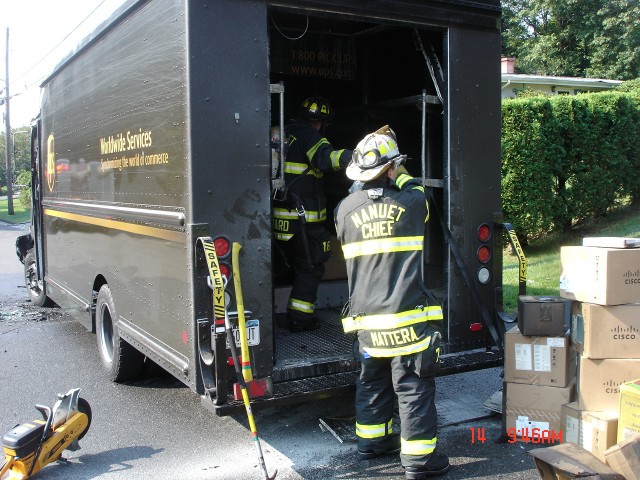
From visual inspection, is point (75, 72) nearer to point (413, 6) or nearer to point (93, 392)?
point (93, 392)

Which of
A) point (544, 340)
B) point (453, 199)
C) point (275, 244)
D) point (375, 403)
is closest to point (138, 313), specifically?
point (275, 244)

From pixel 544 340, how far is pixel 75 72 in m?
4.60

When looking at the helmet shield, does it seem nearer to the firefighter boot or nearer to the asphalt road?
the firefighter boot

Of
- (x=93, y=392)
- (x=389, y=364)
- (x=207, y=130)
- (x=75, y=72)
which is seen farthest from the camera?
(x=75, y=72)

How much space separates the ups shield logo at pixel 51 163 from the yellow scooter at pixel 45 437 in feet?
12.3

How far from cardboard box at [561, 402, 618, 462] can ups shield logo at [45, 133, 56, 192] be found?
18.8 feet

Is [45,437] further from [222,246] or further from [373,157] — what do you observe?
[373,157]

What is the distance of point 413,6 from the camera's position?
4383 mm

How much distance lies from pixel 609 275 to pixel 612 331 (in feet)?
1.14

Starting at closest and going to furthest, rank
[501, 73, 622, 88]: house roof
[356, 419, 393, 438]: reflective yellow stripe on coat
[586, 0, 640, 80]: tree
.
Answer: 1. [356, 419, 393, 438]: reflective yellow stripe on coat
2. [501, 73, 622, 88]: house roof
3. [586, 0, 640, 80]: tree

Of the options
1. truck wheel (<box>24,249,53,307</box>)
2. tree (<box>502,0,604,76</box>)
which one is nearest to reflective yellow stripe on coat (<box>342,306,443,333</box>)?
truck wheel (<box>24,249,53,307</box>)

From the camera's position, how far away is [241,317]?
372 centimetres

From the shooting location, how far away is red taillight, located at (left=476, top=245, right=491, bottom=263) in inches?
189

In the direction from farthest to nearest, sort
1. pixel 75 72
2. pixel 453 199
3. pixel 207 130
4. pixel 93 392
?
1. pixel 75 72
2. pixel 93 392
3. pixel 453 199
4. pixel 207 130
